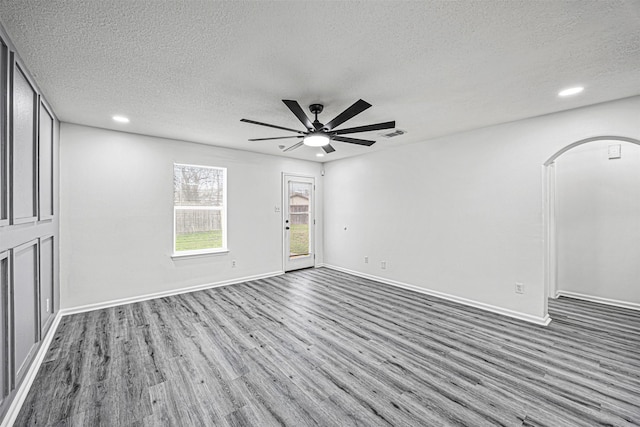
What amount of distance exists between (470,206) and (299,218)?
11.4 ft

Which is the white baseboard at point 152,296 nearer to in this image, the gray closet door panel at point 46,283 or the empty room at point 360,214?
the empty room at point 360,214

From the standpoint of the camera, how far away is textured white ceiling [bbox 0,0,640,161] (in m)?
1.57

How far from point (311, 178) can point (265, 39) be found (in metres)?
4.41

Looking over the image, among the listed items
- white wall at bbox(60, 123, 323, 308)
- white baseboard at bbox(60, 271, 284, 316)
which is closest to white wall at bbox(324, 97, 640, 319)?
Answer: white baseboard at bbox(60, 271, 284, 316)

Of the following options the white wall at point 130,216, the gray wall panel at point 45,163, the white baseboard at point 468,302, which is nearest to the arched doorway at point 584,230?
the white baseboard at point 468,302

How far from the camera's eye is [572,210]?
4172 mm

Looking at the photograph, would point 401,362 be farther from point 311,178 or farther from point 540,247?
point 311,178

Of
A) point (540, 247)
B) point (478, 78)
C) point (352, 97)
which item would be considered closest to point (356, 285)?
point (540, 247)

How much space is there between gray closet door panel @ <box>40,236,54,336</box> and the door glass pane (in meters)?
3.75

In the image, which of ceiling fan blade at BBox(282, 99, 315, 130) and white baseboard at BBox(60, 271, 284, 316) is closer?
ceiling fan blade at BBox(282, 99, 315, 130)

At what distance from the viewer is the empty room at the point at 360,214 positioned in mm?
1755

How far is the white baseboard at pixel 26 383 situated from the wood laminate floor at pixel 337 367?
0.05 metres

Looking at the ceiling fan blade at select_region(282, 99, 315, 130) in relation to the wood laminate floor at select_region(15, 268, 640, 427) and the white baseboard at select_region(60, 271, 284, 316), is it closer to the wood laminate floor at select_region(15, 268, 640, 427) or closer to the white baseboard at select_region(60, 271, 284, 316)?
the wood laminate floor at select_region(15, 268, 640, 427)

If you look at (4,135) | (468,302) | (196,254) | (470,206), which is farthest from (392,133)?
(4,135)
